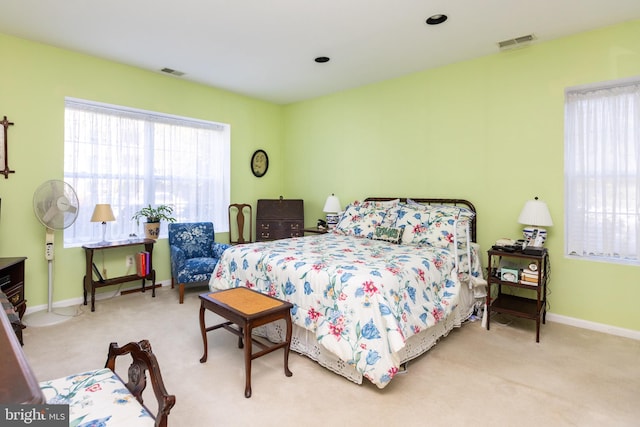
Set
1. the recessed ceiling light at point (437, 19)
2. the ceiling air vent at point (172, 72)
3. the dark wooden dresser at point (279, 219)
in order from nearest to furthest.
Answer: the recessed ceiling light at point (437, 19), the ceiling air vent at point (172, 72), the dark wooden dresser at point (279, 219)

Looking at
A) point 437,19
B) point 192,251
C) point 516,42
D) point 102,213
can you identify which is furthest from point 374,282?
point 102,213

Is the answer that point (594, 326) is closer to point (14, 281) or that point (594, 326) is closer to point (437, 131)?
point (437, 131)

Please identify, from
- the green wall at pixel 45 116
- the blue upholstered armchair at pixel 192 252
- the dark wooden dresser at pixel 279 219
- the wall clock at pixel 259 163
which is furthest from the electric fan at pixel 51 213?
the wall clock at pixel 259 163

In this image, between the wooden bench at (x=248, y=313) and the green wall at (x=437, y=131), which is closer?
the wooden bench at (x=248, y=313)

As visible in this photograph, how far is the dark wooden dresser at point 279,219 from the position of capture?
5188mm

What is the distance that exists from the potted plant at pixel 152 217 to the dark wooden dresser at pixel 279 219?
1.34 meters

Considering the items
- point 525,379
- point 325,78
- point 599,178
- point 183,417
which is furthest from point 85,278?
point 599,178

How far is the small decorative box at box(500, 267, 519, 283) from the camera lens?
10.2 feet

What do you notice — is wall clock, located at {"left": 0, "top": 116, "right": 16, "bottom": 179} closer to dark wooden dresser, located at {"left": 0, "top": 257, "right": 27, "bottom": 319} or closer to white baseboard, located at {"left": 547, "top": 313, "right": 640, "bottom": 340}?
dark wooden dresser, located at {"left": 0, "top": 257, "right": 27, "bottom": 319}

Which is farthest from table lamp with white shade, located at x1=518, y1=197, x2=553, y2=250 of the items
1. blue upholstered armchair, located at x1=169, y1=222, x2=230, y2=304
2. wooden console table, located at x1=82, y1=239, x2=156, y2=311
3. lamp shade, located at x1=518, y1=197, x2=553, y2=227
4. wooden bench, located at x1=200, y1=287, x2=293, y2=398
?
wooden console table, located at x1=82, y1=239, x2=156, y2=311

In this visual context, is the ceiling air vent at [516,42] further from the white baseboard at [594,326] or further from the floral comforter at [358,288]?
the white baseboard at [594,326]

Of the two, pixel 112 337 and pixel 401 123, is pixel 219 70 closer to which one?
pixel 401 123

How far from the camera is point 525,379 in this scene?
2.33 meters

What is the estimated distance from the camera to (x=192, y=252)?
4418 mm
